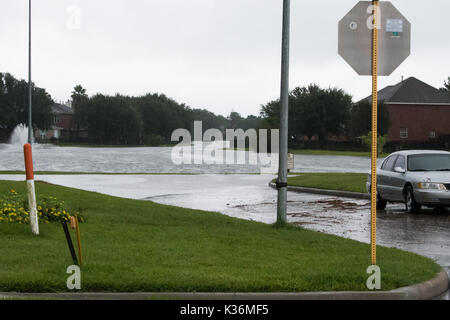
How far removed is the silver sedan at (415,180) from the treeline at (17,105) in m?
101

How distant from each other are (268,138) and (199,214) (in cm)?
7493

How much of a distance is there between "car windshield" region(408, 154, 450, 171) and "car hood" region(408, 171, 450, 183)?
1.22ft

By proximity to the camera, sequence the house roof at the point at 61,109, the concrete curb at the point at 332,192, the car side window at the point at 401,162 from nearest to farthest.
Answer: the car side window at the point at 401,162, the concrete curb at the point at 332,192, the house roof at the point at 61,109

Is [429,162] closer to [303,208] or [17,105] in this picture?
[303,208]

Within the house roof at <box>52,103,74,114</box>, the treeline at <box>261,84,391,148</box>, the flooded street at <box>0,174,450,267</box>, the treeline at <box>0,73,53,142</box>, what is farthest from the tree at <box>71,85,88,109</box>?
the flooded street at <box>0,174,450,267</box>

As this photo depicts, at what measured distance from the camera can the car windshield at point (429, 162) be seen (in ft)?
55.6

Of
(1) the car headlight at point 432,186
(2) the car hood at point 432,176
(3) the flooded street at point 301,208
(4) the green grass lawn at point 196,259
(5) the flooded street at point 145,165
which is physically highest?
(2) the car hood at point 432,176

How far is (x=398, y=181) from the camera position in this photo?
17.2 meters

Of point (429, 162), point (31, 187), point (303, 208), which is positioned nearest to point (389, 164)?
point (429, 162)

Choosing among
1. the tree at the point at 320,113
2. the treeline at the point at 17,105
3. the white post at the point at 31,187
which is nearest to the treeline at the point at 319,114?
the tree at the point at 320,113

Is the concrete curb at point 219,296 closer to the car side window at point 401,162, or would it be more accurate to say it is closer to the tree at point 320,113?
the car side window at point 401,162

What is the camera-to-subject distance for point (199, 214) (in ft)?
47.6
